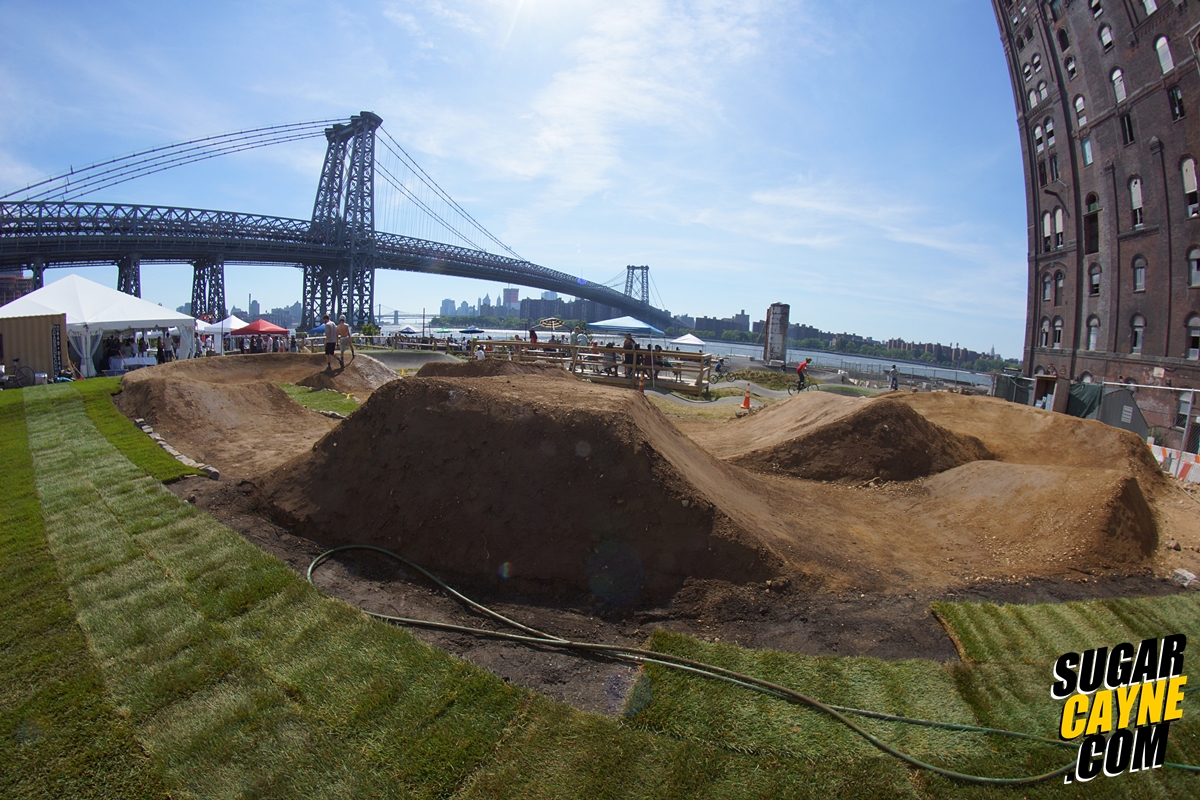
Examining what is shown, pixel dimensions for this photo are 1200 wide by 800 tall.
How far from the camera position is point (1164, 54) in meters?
27.8

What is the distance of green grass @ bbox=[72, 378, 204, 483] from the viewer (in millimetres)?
9289

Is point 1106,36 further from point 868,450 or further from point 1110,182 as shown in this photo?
point 868,450

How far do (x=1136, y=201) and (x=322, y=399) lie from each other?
41.5 meters

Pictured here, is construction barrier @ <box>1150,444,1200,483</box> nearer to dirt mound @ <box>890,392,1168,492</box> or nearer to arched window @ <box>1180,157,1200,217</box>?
dirt mound @ <box>890,392,1168,492</box>

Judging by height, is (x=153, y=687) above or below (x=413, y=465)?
below

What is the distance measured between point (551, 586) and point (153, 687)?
3.68 meters

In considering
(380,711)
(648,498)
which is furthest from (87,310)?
(380,711)

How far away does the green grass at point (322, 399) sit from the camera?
691 inches

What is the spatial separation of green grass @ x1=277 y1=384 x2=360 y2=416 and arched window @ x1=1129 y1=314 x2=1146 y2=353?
38312 mm

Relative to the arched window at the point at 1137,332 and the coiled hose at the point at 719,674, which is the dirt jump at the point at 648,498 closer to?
the coiled hose at the point at 719,674

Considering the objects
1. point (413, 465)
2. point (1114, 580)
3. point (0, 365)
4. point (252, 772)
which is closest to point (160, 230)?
point (0, 365)

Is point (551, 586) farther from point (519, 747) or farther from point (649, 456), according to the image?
point (519, 747)

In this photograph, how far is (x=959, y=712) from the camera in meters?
4.71

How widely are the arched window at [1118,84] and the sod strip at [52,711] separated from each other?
45.3 m
